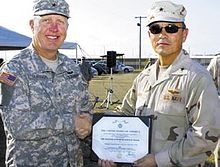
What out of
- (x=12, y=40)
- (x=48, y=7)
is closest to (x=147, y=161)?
(x=48, y=7)

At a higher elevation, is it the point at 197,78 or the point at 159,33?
the point at 159,33

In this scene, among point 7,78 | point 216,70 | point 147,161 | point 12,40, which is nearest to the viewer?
point 7,78

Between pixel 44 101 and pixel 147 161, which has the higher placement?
pixel 44 101

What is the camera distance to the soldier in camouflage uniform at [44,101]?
2273 mm

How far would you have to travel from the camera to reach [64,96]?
2500 millimetres

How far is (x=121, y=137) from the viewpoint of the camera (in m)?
2.46

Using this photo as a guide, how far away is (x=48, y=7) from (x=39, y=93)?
0.57 metres

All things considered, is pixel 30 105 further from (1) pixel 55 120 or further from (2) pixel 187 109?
(2) pixel 187 109

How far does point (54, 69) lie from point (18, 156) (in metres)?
0.64

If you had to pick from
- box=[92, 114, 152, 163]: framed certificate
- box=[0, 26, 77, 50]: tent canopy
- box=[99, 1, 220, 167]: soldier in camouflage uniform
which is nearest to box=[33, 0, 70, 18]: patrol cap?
box=[99, 1, 220, 167]: soldier in camouflage uniform

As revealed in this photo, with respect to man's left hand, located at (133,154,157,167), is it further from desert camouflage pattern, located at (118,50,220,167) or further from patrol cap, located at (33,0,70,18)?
→ patrol cap, located at (33,0,70,18)

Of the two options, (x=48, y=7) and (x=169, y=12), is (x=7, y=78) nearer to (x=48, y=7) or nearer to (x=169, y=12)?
(x=48, y=7)

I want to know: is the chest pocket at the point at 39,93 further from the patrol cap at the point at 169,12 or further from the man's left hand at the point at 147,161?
the patrol cap at the point at 169,12

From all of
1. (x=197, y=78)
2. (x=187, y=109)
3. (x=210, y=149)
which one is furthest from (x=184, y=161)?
(x=197, y=78)
